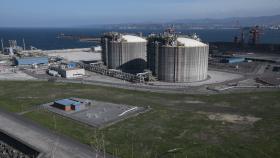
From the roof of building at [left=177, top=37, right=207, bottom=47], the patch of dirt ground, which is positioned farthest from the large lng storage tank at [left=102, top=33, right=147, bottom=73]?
the patch of dirt ground

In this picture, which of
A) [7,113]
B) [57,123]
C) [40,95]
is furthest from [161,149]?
[40,95]

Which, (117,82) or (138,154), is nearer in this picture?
(138,154)

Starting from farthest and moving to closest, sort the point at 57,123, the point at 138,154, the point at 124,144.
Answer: the point at 57,123 < the point at 124,144 < the point at 138,154

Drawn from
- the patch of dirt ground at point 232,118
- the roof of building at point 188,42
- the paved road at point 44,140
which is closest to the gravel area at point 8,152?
the paved road at point 44,140

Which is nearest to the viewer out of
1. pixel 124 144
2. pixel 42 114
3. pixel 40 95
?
pixel 124 144

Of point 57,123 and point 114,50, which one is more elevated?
point 114,50

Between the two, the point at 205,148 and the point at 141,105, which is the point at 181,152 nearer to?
the point at 205,148
